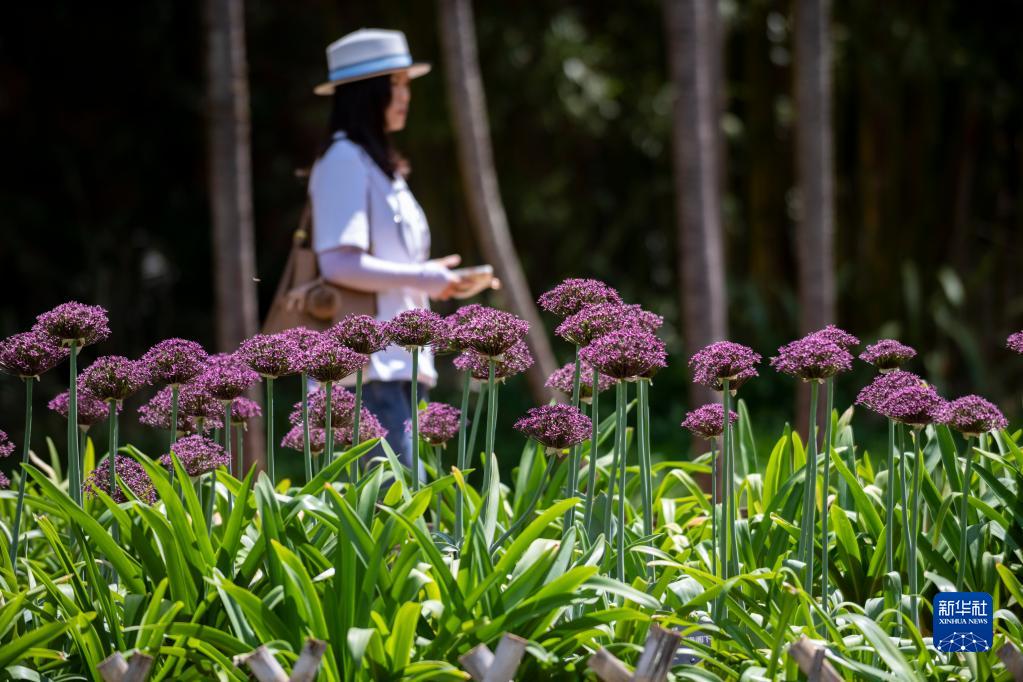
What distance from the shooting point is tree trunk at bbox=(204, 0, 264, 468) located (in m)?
6.34

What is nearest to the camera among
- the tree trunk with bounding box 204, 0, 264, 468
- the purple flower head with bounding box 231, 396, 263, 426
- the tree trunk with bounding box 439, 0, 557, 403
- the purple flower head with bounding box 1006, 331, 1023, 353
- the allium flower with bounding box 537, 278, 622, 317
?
the purple flower head with bounding box 1006, 331, 1023, 353

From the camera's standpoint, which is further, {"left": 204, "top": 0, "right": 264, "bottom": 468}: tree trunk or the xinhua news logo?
{"left": 204, "top": 0, "right": 264, "bottom": 468}: tree trunk

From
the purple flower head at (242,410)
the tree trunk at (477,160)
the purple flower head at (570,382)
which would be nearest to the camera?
the purple flower head at (242,410)

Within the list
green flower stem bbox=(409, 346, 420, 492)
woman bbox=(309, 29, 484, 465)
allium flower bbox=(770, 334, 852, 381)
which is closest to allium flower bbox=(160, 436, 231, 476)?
green flower stem bbox=(409, 346, 420, 492)

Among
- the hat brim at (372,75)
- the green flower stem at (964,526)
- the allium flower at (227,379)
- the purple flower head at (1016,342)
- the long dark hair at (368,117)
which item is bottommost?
the green flower stem at (964,526)

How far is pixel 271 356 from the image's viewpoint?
103 inches

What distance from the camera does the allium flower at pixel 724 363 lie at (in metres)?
2.53

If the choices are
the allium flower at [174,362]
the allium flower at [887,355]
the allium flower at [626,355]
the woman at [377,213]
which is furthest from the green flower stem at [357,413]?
the allium flower at [887,355]

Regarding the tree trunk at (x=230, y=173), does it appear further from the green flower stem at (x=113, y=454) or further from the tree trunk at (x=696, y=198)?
the green flower stem at (x=113, y=454)

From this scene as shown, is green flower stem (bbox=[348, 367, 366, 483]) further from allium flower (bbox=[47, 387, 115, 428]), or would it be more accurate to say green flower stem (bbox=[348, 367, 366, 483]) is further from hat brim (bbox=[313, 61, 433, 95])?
hat brim (bbox=[313, 61, 433, 95])

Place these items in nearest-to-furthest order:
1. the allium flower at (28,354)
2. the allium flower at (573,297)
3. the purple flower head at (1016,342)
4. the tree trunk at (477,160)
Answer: the allium flower at (28,354), the purple flower head at (1016,342), the allium flower at (573,297), the tree trunk at (477,160)

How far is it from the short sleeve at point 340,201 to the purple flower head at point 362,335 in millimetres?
926

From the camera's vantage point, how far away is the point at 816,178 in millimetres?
6574

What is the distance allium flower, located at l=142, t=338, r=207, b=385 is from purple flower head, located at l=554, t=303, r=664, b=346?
0.75 m
